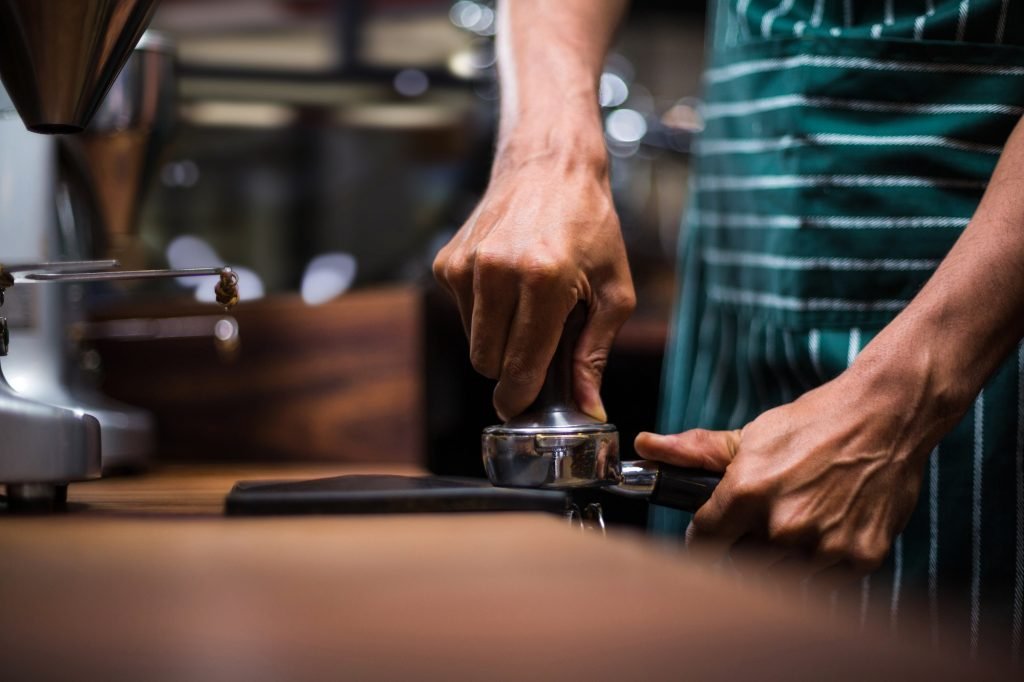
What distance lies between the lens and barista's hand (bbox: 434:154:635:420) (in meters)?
0.62

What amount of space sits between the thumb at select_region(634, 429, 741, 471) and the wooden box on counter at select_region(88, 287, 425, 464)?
28.0 inches

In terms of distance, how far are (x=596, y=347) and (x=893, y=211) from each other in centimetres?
33

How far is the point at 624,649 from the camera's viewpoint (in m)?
0.27

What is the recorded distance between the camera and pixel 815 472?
2.02ft

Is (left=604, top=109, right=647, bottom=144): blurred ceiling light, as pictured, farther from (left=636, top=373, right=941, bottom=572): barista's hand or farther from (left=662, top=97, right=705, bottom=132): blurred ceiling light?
(left=636, top=373, right=941, bottom=572): barista's hand

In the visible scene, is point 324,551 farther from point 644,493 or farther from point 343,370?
point 343,370

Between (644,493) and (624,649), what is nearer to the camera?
(624,649)

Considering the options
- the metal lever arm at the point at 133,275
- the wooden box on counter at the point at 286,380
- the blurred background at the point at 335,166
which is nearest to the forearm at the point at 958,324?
the metal lever arm at the point at 133,275

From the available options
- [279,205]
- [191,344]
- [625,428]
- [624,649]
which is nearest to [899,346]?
[624,649]

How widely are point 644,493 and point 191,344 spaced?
934 mm

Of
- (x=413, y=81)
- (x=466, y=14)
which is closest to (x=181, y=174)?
(x=413, y=81)

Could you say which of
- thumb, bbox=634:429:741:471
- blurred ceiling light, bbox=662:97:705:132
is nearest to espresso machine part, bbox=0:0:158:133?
thumb, bbox=634:429:741:471

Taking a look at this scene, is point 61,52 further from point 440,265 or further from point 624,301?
point 624,301

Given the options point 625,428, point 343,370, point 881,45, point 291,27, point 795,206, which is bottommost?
point 625,428
